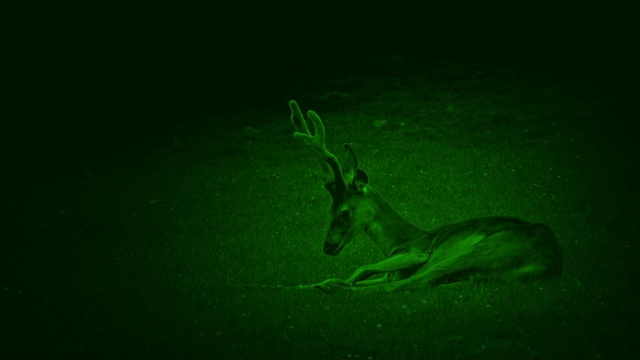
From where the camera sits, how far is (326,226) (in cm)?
1353

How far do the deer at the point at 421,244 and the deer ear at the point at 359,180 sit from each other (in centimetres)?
1

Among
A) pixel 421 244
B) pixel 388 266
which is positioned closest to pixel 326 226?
pixel 421 244

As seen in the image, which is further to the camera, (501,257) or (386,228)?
(386,228)

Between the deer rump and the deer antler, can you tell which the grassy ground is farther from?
the deer antler

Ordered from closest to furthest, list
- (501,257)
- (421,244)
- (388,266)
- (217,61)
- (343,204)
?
(501,257)
(388,266)
(421,244)
(343,204)
(217,61)

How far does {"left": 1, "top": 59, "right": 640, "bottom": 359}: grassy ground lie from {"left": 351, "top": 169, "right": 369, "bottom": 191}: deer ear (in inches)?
43.3

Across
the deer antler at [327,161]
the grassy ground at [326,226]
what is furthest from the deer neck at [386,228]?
the grassy ground at [326,226]

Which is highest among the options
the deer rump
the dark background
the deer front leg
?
the deer rump

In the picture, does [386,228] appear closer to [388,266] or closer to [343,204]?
[343,204]

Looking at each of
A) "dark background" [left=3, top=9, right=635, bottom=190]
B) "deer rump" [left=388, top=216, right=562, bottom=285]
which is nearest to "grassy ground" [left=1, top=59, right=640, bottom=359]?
"deer rump" [left=388, top=216, right=562, bottom=285]

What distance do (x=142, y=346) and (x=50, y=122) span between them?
57.0 feet

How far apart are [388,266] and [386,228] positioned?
0.95 metres

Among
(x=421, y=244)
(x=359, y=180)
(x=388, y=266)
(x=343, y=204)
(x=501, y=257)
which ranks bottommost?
(x=388, y=266)

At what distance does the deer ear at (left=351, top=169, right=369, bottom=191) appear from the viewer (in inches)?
422
